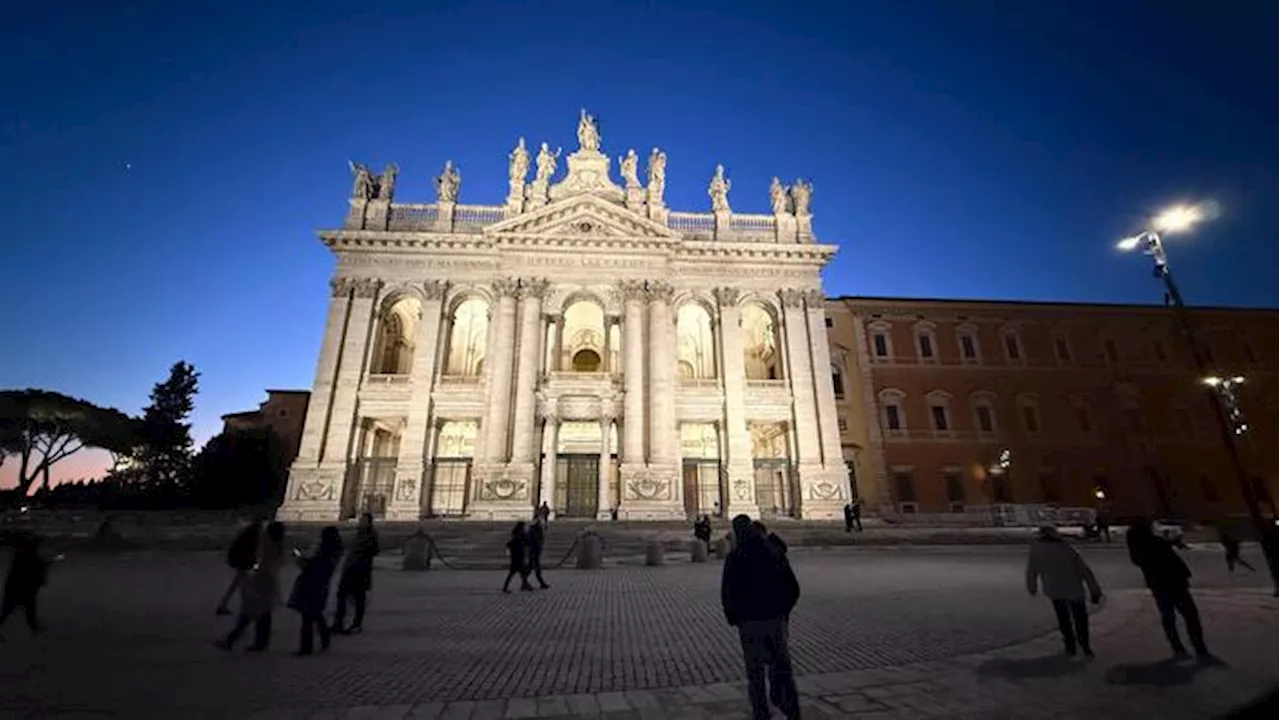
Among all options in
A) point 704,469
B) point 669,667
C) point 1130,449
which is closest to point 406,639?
point 669,667

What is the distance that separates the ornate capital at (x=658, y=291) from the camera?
26.9m

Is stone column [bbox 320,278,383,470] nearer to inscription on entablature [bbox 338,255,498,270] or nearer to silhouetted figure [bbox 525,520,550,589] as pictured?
inscription on entablature [bbox 338,255,498,270]

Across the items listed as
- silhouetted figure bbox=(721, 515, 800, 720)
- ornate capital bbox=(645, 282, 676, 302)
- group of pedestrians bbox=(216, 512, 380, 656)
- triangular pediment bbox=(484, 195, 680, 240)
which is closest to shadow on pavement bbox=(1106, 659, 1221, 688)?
silhouetted figure bbox=(721, 515, 800, 720)

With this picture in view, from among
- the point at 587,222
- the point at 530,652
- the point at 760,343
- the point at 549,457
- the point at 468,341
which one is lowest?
the point at 530,652

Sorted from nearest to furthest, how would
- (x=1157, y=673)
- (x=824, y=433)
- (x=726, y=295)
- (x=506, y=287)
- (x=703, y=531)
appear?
(x=1157, y=673) < (x=703, y=531) < (x=824, y=433) < (x=506, y=287) < (x=726, y=295)

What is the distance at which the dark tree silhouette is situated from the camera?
29.6 meters

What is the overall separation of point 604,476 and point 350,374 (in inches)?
530

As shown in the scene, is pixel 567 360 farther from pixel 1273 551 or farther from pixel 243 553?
pixel 1273 551

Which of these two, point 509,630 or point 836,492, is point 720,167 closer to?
point 836,492

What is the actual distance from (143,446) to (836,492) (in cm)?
4497

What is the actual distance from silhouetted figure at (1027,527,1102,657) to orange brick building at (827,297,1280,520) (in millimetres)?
23932

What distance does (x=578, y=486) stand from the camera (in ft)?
→ 81.0

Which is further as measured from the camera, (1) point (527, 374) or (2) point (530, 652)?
(1) point (527, 374)

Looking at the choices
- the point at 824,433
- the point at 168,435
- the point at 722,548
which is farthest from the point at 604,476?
the point at 168,435
